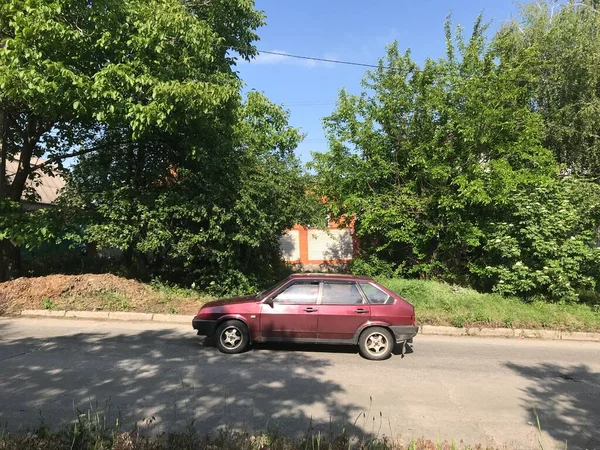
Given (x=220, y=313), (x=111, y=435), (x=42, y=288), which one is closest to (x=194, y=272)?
(x=42, y=288)

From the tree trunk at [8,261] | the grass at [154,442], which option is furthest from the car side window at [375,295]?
the tree trunk at [8,261]

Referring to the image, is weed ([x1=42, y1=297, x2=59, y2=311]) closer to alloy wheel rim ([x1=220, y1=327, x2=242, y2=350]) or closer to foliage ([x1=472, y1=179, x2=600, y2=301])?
alloy wheel rim ([x1=220, y1=327, x2=242, y2=350])

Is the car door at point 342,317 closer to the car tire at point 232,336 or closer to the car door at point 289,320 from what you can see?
the car door at point 289,320

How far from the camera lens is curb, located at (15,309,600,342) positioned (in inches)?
385

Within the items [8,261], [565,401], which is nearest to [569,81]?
[565,401]

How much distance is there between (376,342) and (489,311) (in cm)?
430

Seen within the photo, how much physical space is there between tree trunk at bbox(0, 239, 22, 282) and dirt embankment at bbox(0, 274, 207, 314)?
122 centimetres

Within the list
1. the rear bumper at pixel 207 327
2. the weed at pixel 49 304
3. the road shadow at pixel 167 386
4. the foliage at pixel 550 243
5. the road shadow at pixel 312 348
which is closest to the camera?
the road shadow at pixel 167 386

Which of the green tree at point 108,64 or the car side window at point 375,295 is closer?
the car side window at point 375,295

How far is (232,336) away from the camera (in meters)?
7.64

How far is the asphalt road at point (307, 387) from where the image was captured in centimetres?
464

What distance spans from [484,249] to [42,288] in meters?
12.2

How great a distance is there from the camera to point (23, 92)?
821 cm

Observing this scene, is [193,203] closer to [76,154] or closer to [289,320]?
[76,154]
